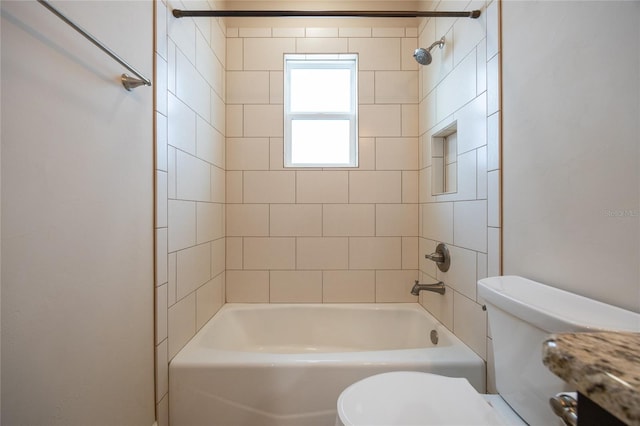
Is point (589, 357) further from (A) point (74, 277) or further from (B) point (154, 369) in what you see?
(B) point (154, 369)

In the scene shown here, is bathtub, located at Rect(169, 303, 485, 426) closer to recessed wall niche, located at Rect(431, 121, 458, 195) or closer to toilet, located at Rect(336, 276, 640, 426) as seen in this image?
toilet, located at Rect(336, 276, 640, 426)

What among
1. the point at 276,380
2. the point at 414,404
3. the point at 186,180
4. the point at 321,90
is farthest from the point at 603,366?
the point at 321,90

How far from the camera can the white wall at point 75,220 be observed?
1.92 ft

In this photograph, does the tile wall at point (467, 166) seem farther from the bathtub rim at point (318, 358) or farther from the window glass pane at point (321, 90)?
the window glass pane at point (321, 90)

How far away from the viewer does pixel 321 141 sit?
2094 mm

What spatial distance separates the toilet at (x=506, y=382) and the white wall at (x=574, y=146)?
0.10m

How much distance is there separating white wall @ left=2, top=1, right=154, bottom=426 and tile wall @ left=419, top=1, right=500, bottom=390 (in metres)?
1.42

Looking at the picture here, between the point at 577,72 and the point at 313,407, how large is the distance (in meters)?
1.50

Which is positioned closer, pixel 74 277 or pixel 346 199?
pixel 74 277

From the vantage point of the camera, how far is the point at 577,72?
0.77 m

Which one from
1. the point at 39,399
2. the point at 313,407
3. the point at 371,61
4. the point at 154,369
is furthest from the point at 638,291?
the point at 371,61

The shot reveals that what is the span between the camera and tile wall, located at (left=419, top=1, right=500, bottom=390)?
1157 mm

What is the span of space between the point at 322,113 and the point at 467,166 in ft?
3.76

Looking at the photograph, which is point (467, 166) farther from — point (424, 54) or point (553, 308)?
point (553, 308)
